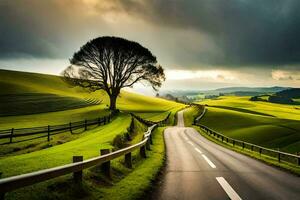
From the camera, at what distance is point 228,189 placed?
931 centimetres

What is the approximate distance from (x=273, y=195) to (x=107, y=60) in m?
52.2

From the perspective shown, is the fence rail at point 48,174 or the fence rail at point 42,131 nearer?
the fence rail at point 48,174

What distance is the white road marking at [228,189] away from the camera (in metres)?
8.24

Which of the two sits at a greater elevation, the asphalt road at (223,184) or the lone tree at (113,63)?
the lone tree at (113,63)

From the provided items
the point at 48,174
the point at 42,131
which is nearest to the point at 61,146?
the point at 42,131

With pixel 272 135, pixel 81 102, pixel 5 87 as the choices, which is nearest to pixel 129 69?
pixel 81 102

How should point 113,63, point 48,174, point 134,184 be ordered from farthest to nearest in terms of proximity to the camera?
1. point 113,63
2. point 134,184
3. point 48,174

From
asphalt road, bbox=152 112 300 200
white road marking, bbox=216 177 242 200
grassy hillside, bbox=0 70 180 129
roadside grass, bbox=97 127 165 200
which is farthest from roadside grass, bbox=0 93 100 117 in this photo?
white road marking, bbox=216 177 242 200

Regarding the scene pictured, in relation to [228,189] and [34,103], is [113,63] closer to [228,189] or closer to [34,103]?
[34,103]

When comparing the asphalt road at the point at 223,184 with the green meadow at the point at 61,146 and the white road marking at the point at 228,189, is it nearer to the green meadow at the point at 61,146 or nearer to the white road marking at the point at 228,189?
the white road marking at the point at 228,189

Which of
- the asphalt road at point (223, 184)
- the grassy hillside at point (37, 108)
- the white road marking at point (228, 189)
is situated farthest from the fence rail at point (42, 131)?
the white road marking at point (228, 189)

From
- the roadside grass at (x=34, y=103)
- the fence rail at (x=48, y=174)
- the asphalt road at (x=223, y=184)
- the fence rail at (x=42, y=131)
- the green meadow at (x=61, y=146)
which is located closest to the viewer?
the fence rail at (x=48, y=174)

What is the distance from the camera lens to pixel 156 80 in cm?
6200

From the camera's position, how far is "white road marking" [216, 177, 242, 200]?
27.0 feet
